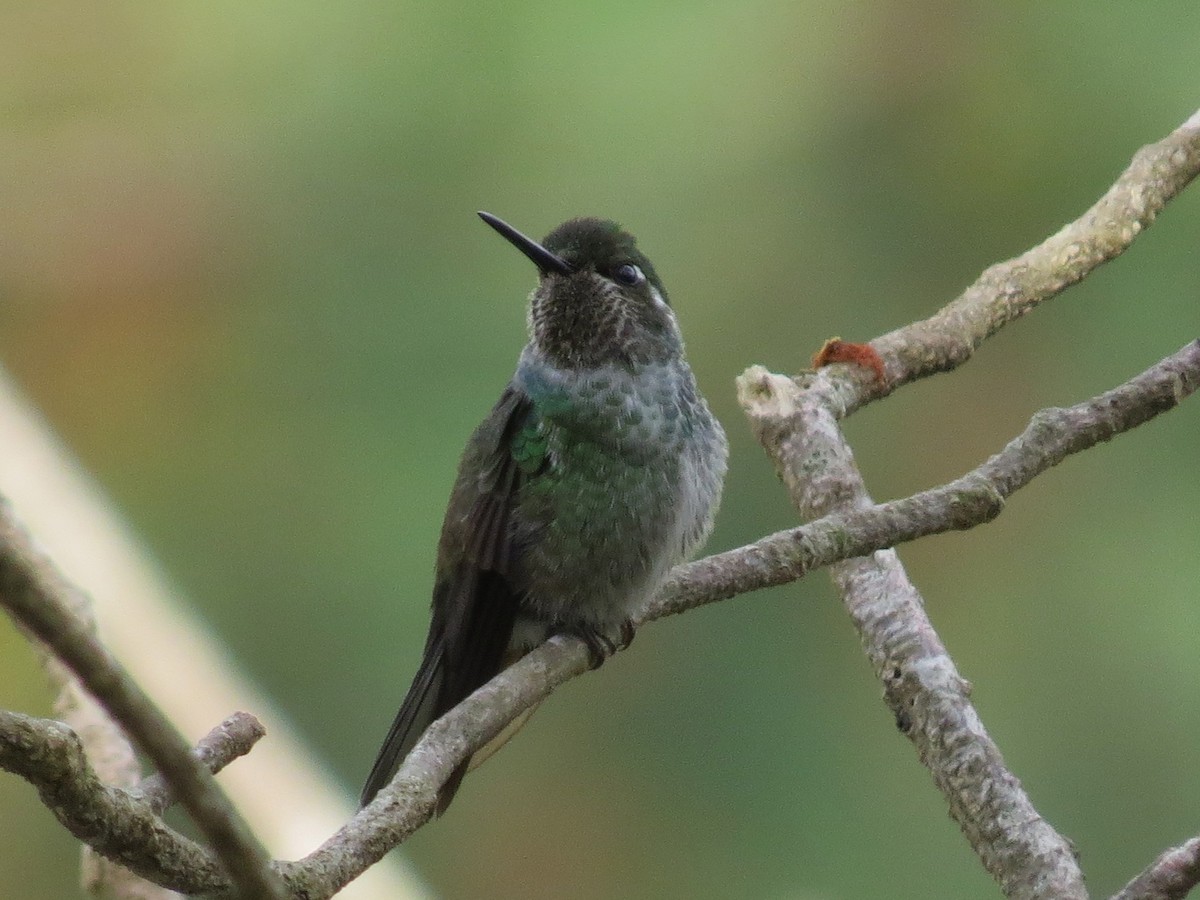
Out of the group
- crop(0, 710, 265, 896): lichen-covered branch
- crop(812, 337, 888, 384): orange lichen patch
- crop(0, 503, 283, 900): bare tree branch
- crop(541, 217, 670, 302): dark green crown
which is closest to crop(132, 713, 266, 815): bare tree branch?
crop(0, 710, 265, 896): lichen-covered branch

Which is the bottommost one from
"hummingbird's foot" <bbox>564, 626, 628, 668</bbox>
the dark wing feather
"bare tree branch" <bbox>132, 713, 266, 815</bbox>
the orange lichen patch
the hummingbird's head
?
"bare tree branch" <bbox>132, 713, 266, 815</bbox>

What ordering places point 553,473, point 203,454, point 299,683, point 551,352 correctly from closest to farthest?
point 553,473
point 551,352
point 299,683
point 203,454

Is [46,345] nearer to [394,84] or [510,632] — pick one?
[394,84]

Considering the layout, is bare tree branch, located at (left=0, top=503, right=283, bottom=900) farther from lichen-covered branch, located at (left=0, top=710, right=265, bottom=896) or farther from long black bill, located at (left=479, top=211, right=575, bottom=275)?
long black bill, located at (left=479, top=211, right=575, bottom=275)

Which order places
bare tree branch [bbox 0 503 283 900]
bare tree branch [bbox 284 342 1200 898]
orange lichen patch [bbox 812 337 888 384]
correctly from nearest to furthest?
bare tree branch [bbox 0 503 283 900]
bare tree branch [bbox 284 342 1200 898]
orange lichen patch [bbox 812 337 888 384]

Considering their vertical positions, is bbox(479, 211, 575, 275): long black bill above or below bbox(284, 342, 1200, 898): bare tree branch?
above

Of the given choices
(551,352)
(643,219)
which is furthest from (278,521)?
(551,352)

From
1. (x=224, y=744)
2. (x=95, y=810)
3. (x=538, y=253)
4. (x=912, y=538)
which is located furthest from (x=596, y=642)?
(x=95, y=810)

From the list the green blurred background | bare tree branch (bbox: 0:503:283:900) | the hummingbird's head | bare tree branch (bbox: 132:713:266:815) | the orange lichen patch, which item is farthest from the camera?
the green blurred background
